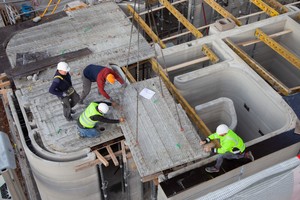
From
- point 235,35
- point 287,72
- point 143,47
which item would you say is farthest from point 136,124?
point 287,72

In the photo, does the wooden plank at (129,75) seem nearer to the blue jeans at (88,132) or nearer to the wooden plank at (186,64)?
the wooden plank at (186,64)

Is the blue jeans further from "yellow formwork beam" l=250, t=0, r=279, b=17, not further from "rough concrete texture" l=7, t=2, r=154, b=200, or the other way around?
"yellow formwork beam" l=250, t=0, r=279, b=17

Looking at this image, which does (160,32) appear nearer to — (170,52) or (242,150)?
(170,52)

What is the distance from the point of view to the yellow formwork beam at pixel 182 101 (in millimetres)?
11631

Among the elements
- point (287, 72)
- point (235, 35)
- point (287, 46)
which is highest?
point (235, 35)

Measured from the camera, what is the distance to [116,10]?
16.0m

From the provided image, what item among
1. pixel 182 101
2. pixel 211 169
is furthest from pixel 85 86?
pixel 211 169

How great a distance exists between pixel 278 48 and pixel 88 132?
782 cm

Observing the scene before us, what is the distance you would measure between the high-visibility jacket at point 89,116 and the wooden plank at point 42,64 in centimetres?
357

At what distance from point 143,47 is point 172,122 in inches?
158

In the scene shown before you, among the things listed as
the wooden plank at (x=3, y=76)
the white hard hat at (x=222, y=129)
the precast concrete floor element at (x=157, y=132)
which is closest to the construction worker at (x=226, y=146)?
the white hard hat at (x=222, y=129)

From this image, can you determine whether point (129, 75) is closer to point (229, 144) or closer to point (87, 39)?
point (87, 39)

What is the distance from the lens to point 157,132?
434 inches

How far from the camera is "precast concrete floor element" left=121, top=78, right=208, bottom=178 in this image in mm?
10359
